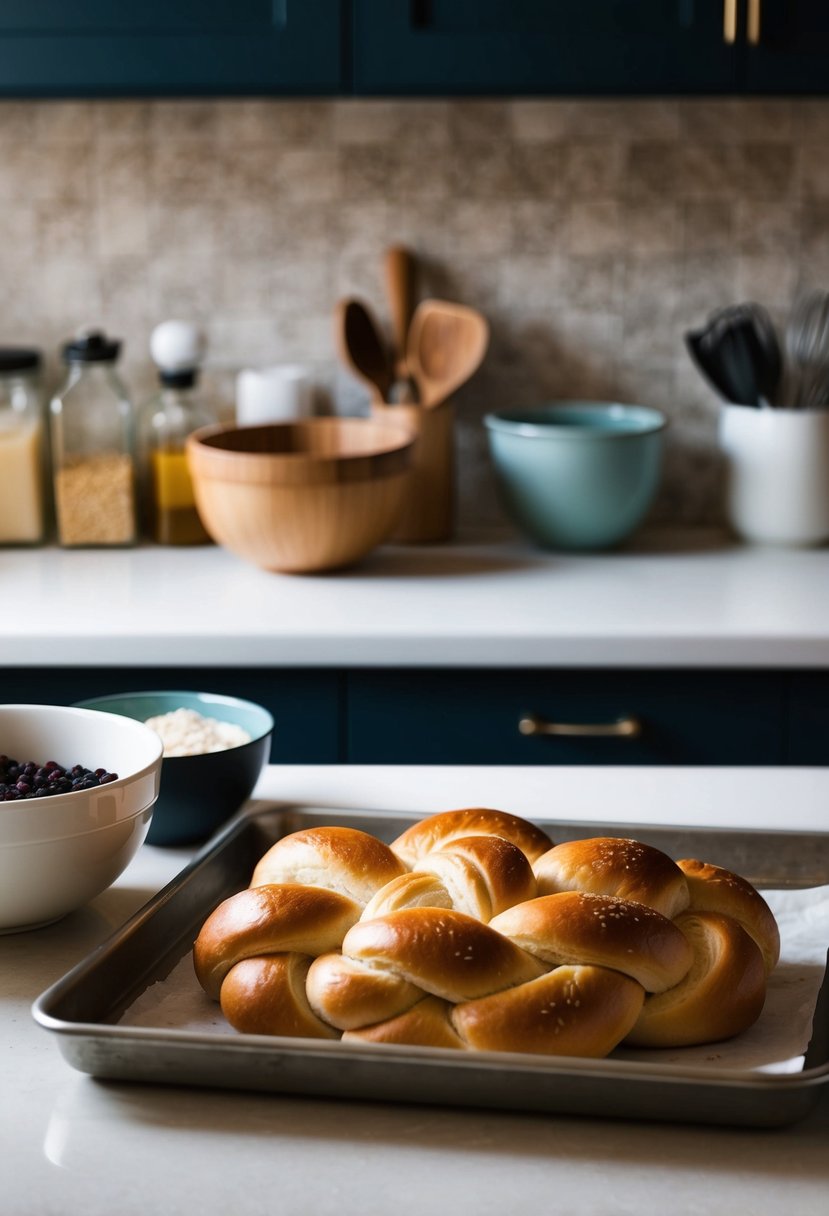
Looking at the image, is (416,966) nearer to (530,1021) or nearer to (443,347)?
(530,1021)

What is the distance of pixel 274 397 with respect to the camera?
2.35 metres

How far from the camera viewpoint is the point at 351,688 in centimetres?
189

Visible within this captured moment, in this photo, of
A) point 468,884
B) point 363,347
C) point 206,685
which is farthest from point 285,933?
point 363,347

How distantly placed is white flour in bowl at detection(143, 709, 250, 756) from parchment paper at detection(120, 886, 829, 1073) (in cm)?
27

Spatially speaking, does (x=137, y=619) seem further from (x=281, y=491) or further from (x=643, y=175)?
(x=643, y=175)

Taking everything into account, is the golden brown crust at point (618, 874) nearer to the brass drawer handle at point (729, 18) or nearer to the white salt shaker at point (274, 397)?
the brass drawer handle at point (729, 18)

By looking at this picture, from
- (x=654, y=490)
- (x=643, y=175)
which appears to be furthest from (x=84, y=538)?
(x=643, y=175)

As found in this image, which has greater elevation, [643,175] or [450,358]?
[643,175]

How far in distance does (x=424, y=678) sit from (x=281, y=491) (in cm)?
34

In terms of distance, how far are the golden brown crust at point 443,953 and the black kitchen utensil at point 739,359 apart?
65.5 inches

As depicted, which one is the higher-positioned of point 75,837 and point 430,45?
point 430,45

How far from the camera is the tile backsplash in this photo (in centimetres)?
236

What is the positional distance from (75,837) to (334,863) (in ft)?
0.54

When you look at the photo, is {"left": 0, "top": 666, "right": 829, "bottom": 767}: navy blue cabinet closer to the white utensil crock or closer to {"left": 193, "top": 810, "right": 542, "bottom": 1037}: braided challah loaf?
the white utensil crock
